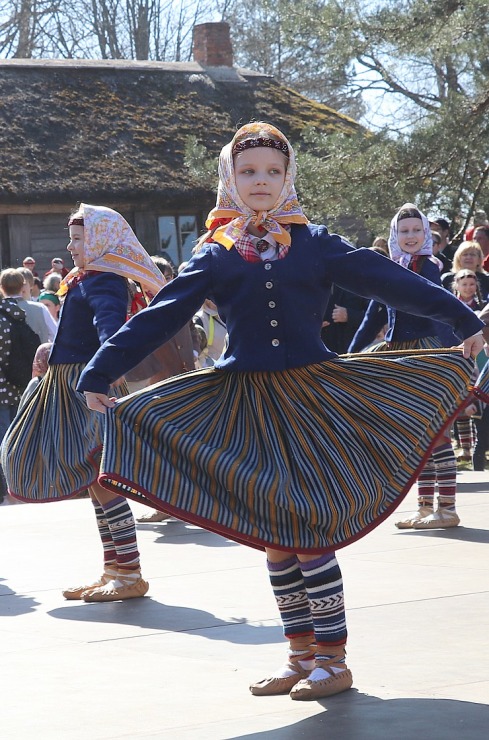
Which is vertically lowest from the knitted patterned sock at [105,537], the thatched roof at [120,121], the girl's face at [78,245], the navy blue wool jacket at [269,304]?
the knitted patterned sock at [105,537]

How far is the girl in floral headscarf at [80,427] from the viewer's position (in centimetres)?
612

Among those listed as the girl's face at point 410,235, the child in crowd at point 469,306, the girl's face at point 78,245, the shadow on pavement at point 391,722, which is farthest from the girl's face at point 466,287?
the shadow on pavement at point 391,722

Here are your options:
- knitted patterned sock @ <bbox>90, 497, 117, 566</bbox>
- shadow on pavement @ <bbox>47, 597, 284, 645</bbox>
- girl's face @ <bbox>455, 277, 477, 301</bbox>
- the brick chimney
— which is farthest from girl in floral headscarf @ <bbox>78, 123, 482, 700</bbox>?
the brick chimney

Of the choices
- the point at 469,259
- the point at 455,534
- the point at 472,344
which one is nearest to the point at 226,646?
the point at 472,344

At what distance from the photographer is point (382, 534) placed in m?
7.79

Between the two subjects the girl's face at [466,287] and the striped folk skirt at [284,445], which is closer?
the striped folk skirt at [284,445]

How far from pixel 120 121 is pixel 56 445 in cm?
2085

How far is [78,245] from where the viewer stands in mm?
6348

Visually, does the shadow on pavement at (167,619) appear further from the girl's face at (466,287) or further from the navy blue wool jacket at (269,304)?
the girl's face at (466,287)

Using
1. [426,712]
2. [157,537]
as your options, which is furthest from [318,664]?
[157,537]

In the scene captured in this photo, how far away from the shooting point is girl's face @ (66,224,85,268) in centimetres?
631

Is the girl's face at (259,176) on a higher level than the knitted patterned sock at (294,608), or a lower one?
higher

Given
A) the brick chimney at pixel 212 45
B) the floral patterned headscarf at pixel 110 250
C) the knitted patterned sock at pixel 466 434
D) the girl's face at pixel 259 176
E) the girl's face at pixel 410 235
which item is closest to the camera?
the girl's face at pixel 259 176

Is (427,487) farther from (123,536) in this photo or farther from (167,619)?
(167,619)
